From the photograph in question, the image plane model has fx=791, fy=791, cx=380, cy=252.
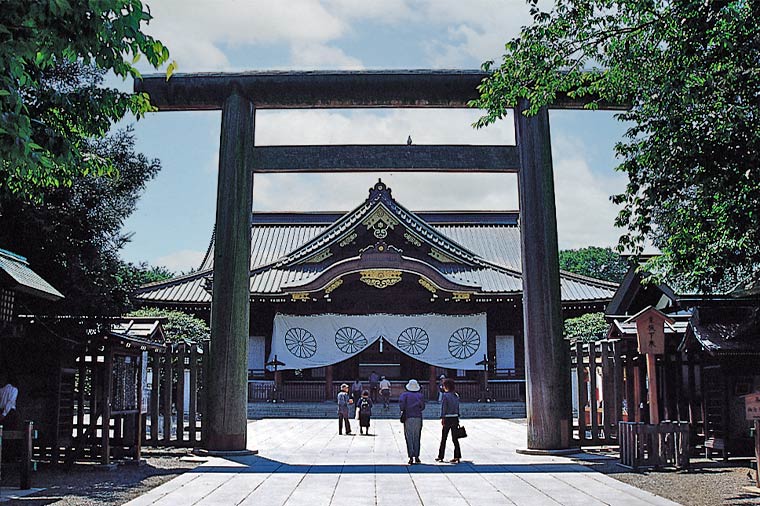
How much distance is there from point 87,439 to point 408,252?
1833cm

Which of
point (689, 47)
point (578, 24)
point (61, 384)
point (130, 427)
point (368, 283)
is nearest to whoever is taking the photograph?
point (689, 47)

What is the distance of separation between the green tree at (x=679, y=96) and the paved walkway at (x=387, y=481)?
290 cm

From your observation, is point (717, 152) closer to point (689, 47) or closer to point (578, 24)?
point (689, 47)

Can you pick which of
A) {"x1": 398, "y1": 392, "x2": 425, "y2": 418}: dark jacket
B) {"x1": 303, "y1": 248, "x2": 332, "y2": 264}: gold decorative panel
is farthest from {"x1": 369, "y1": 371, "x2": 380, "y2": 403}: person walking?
{"x1": 398, "y1": 392, "x2": 425, "y2": 418}: dark jacket

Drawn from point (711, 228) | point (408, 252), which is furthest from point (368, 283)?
point (711, 228)

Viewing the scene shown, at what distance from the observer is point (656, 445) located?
10742 millimetres

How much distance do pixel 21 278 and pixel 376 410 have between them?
1703 cm

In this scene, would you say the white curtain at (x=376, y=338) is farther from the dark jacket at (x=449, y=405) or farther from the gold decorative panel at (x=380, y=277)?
the dark jacket at (x=449, y=405)

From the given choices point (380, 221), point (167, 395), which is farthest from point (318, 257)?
point (167, 395)

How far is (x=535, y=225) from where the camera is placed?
12531mm

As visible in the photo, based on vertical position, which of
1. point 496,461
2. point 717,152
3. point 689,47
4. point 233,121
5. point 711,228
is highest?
point 233,121

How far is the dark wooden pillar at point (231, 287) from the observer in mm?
12070

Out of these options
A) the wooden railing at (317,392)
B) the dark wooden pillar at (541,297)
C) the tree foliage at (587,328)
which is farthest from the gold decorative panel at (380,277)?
the dark wooden pillar at (541,297)

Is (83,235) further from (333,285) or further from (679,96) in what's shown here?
(333,285)
